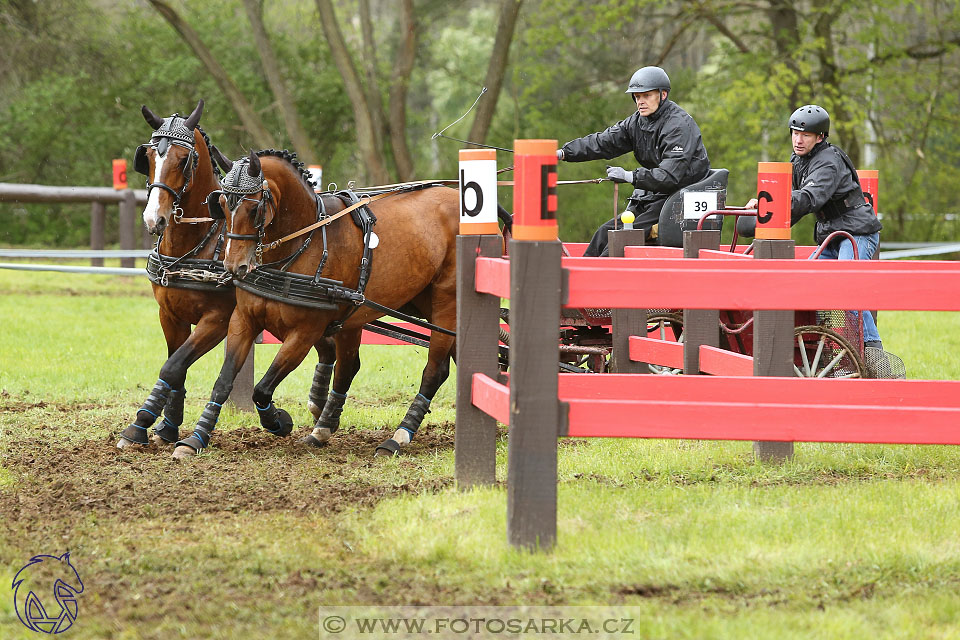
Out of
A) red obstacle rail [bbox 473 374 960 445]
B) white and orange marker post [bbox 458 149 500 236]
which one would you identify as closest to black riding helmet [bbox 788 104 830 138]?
white and orange marker post [bbox 458 149 500 236]

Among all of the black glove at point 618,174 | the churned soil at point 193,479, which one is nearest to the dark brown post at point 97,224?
the churned soil at point 193,479

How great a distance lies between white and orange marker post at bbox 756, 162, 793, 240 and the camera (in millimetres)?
6016

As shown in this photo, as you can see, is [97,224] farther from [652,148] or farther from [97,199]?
[652,148]

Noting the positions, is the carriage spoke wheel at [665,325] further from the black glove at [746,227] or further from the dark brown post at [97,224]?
the dark brown post at [97,224]

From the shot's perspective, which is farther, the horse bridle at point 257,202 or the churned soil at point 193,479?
the horse bridle at point 257,202

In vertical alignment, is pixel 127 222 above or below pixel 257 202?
below

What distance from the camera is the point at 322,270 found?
657 cm

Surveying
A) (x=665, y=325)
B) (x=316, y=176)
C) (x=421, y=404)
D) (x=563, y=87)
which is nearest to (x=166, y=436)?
(x=421, y=404)

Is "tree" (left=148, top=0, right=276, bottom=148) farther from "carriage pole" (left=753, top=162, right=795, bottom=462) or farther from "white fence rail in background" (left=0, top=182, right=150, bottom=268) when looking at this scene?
"carriage pole" (left=753, top=162, right=795, bottom=462)

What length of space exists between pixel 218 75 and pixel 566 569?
18.2m

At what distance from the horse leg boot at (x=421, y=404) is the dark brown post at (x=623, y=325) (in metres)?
1.15

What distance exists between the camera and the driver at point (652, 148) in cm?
774

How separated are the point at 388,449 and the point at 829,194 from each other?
10.5 feet

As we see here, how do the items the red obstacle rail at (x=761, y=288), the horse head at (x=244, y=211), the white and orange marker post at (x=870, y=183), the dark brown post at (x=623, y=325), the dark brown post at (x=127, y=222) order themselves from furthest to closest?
the dark brown post at (x=127, y=222)
the white and orange marker post at (x=870, y=183)
the dark brown post at (x=623, y=325)
the horse head at (x=244, y=211)
the red obstacle rail at (x=761, y=288)
